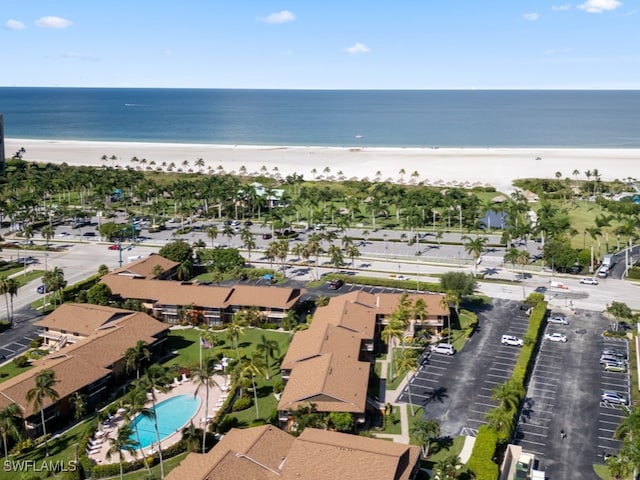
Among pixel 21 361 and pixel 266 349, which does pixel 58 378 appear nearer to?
pixel 21 361

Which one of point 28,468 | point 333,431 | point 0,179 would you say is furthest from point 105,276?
point 0,179

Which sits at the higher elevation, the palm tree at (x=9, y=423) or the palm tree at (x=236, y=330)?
the palm tree at (x=236, y=330)

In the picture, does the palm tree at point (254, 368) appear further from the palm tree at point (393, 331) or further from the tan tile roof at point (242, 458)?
the palm tree at point (393, 331)

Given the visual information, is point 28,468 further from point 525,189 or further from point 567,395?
point 525,189

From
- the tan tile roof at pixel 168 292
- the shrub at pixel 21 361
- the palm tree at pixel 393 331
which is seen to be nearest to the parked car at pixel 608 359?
the palm tree at pixel 393 331

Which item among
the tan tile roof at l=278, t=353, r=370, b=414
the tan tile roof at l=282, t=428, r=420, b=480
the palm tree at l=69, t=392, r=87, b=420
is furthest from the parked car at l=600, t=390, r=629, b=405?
the palm tree at l=69, t=392, r=87, b=420

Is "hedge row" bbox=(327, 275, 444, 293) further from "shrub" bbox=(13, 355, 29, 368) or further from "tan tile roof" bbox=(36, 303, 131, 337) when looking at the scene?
"shrub" bbox=(13, 355, 29, 368)

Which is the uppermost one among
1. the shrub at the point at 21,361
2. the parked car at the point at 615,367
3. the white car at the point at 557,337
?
the white car at the point at 557,337

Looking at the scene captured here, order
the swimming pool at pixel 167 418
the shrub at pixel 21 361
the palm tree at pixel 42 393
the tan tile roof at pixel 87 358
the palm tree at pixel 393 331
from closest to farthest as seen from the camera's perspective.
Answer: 1. the palm tree at pixel 42 393
2. the swimming pool at pixel 167 418
3. the tan tile roof at pixel 87 358
4. the palm tree at pixel 393 331
5. the shrub at pixel 21 361
